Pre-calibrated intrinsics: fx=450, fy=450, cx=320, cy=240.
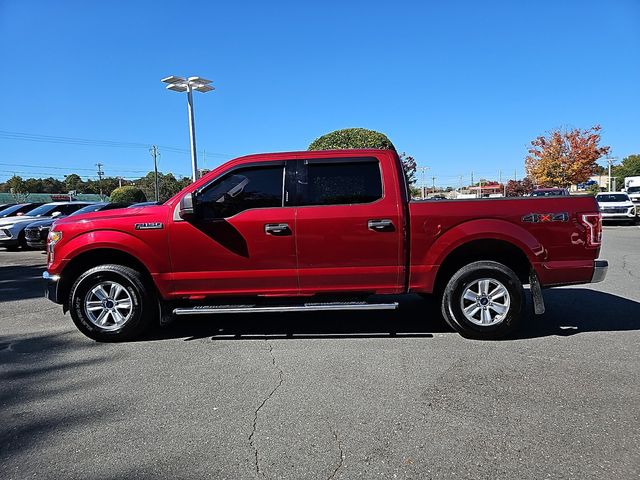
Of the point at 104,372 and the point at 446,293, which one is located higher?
the point at 446,293

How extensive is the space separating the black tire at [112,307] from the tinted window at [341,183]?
2128mm

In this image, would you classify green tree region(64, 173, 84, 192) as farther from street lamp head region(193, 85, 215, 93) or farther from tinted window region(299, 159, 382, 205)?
tinted window region(299, 159, 382, 205)

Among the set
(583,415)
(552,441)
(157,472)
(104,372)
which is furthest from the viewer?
(104,372)

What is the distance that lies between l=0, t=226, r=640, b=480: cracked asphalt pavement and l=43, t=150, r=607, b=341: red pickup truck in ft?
1.54

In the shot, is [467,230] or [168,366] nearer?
[168,366]

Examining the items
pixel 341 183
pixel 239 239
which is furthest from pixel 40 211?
pixel 341 183

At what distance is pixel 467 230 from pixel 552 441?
2500 mm

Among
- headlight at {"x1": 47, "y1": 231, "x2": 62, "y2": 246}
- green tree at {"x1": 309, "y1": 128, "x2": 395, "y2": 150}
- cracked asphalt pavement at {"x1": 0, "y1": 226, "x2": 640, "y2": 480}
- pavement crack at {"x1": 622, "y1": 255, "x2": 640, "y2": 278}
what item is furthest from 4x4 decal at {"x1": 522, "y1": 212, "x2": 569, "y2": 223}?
green tree at {"x1": 309, "y1": 128, "x2": 395, "y2": 150}

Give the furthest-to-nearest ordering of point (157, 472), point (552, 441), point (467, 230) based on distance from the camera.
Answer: point (467, 230)
point (552, 441)
point (157, 472)

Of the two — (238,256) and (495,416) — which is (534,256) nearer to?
(495,416)

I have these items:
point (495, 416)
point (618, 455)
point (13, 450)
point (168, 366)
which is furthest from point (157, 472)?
point (618, 455)

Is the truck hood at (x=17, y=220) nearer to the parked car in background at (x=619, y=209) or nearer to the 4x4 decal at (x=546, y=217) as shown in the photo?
the 4x4 decal at (x=546, y=217)

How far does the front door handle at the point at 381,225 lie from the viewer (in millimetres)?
5043

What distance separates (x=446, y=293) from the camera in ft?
17.0
